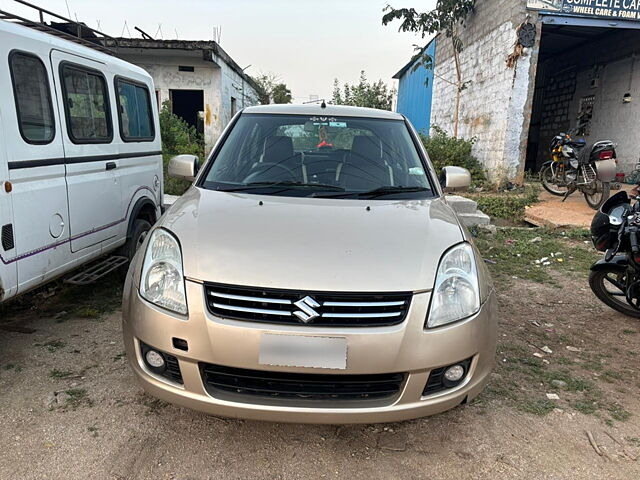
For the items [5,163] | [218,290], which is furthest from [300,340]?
[5,163]

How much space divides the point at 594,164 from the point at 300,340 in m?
7.47

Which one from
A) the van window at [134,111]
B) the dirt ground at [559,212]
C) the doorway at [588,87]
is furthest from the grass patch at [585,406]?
the doorway at [588,87]

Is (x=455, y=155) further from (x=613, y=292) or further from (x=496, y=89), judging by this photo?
(x=613, y=292)

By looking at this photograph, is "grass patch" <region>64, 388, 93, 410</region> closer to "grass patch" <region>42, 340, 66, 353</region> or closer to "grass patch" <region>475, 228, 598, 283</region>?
"grass patch" <region>42, 340, 66, 353</region>

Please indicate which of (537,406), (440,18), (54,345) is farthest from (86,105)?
(440,18)

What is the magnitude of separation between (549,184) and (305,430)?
8.56m

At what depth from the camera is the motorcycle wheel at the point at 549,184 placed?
908 cm

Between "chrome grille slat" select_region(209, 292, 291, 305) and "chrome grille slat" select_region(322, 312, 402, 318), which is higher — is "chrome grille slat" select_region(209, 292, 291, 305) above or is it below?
above

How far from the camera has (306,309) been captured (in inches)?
74.0

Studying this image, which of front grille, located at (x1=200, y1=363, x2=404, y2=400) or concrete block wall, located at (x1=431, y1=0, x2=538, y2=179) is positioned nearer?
front grille, located at (x1=200, y1=363, x2=404, y2=400)

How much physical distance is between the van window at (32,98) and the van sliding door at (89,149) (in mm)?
138

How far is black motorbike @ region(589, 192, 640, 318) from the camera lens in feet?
11.8

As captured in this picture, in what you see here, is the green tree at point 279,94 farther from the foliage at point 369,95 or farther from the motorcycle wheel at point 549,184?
the motorcycle wheel at point 549,184

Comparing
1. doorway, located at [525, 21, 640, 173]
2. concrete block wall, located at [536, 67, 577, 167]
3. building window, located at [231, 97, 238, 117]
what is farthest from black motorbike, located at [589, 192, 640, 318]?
building window, located at [231, 97, 238, 117]
